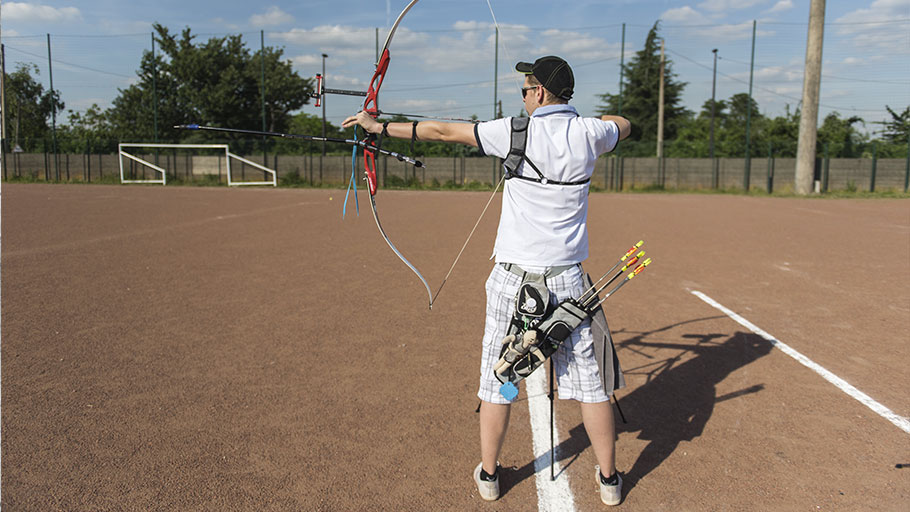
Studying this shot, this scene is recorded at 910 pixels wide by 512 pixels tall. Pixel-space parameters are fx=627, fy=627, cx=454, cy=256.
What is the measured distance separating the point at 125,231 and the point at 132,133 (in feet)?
120

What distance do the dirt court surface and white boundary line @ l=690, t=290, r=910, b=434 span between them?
0.24ft

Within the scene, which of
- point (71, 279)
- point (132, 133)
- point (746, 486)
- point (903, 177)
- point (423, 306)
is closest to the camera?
point (746, 486)

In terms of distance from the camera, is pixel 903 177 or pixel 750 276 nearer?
pixel 750 276

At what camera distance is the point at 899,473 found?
10.7ft

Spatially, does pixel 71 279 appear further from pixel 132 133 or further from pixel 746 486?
pixel 132 133

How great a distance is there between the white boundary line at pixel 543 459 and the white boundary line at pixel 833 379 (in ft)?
6.85

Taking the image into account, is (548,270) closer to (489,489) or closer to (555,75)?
(555,75)

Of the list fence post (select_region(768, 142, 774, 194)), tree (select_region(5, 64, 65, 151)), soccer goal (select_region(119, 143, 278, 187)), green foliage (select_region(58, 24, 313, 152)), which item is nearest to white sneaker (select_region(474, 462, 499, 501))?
fence post (select_region(768, 142, 774, 194))

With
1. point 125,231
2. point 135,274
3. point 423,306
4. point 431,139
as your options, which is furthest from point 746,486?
point 125,231

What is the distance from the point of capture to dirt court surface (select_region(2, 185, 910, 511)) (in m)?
3.15

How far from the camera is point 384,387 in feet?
14.7

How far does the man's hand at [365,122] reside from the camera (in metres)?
3.06

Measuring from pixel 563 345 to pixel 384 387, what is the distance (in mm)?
1920

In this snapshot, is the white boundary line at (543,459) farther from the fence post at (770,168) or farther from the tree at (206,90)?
the tree at (206,90)
